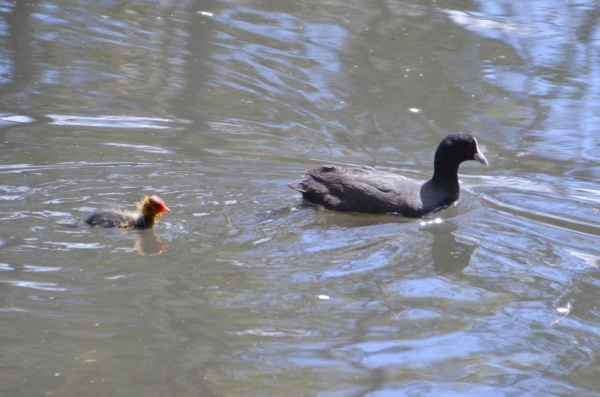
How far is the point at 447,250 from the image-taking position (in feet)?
20.9

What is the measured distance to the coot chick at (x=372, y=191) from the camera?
7.01 m

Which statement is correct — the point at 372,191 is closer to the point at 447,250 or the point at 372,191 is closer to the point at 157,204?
the point at 447,250

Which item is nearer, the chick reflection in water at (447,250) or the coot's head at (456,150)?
the chick reflection in water at (447,250)

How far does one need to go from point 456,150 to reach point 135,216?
314cm

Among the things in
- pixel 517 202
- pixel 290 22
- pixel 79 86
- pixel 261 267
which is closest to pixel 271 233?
pixel 261 267

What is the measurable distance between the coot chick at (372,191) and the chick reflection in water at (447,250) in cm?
27

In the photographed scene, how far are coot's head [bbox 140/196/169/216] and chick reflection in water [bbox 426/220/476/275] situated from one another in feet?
6.93

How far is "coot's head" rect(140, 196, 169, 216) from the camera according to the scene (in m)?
6.10

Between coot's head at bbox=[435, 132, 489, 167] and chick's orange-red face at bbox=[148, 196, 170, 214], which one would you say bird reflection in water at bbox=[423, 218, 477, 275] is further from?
chick's orange-red face at bbox=[148, 196, 170, 214]

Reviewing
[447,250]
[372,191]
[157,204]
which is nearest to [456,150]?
[372,191]

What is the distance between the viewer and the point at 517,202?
→ 24.2 feet

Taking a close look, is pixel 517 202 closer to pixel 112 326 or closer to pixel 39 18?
pixel 112 326

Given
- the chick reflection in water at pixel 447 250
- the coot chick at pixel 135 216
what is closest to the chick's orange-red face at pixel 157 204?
the coot chick at pixel 135 216

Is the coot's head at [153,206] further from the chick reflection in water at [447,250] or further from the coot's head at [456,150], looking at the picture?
the coot's head at [456,150]
